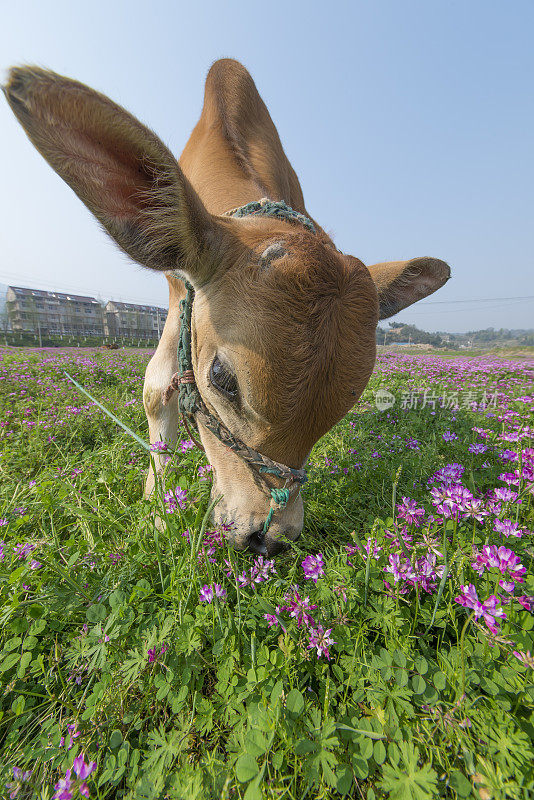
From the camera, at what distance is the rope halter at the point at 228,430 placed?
1.82 meters

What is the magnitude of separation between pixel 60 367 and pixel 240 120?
707 centimetres

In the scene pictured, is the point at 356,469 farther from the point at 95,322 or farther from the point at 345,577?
the point at 95,322

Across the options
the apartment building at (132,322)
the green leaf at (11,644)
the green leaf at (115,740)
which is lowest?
the apartment building at (132,322)

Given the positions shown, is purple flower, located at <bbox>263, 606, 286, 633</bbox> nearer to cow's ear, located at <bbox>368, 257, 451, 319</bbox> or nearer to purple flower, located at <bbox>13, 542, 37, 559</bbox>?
purple flower, located at <bbox>13, 542, 37, 559</bbox>

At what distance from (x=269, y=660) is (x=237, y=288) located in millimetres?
1720

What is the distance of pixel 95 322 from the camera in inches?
2768

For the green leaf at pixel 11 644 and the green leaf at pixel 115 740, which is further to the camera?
the green leaf at pixel 11 644

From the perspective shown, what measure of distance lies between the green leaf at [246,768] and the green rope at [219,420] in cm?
91

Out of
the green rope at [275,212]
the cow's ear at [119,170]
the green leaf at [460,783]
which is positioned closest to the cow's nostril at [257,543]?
the green leaf at [460,783]

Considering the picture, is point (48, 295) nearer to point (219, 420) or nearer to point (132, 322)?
point (132, 322)

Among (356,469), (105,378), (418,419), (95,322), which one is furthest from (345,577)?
(95,322)

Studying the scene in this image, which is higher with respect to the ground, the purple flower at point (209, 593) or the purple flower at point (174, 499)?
the purple flower at point (174, 499)

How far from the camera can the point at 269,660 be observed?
135 centimetres

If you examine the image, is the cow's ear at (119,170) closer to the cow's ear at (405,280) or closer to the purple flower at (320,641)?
the cow's ear at (405,280)
